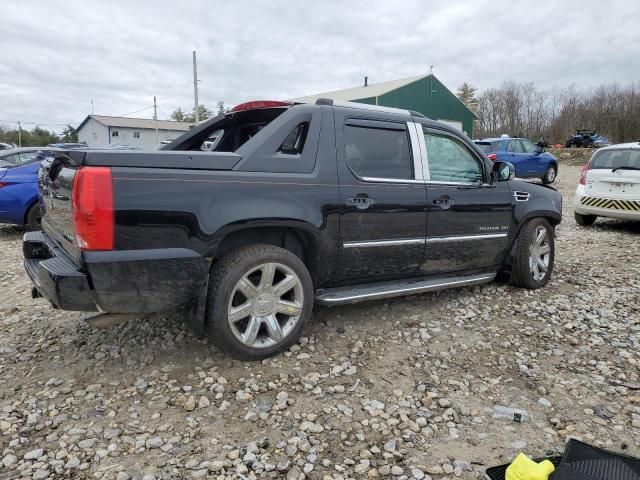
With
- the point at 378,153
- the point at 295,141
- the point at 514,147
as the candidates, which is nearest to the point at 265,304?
the point at 295,141

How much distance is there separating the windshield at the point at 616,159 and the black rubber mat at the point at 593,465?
748cm

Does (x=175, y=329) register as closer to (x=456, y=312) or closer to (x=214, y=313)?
(x=214, y=313)

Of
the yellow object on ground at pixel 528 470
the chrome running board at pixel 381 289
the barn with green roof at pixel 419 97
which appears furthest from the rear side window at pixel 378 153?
the barn with green roof at pixel 419 97

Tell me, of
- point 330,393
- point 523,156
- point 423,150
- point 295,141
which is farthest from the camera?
point 523,156

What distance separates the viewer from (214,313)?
3.04 meters

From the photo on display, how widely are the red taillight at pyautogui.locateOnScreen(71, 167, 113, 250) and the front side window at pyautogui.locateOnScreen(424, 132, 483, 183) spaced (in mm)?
2562

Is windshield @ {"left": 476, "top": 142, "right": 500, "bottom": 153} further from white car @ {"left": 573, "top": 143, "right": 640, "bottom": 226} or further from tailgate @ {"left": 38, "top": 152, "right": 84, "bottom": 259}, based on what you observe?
tailgate @ {"left": 38, "top": 152, "right": 84, "bottom": 259}

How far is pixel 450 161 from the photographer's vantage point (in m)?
4.27

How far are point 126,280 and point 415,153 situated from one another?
2.47 metres

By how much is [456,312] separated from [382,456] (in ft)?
7.15

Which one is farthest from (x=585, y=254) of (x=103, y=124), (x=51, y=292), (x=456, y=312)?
(x=103, y=124)

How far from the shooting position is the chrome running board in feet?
11.7

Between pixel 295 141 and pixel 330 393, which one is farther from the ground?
pixel 295 141

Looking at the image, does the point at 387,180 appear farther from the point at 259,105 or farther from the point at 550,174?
the point at 550,174
